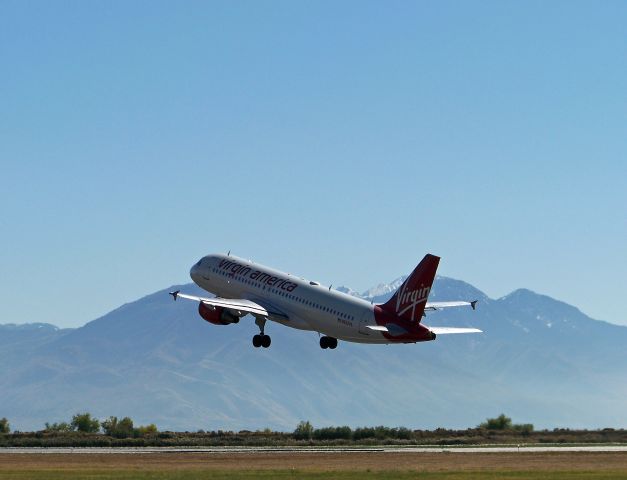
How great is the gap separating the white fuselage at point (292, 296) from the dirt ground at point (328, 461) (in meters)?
12.5

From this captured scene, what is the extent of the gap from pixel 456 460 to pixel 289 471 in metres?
15.7

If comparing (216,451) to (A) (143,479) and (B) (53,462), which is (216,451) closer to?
(B) (53,462)

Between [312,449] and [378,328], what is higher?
[378,328]

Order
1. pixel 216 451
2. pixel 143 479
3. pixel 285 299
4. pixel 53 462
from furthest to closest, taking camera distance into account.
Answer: pixel 285 299 < pixel 216 451 < pixel 53 462 < pixel 143 479

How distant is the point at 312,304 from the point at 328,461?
23.0 meters

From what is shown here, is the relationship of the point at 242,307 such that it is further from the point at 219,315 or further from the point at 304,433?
the point at 304,433

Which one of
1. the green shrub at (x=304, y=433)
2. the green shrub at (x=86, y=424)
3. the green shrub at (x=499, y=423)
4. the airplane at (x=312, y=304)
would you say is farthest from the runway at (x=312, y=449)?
the green shrub at (x=86, y=424)

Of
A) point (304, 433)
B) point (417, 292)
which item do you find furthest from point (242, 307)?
point (304, 433)

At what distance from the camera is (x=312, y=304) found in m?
118

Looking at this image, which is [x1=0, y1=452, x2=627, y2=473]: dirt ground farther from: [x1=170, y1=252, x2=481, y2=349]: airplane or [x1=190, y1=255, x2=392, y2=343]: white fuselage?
[x1=190, y1=255, x2=392, y2=343]: white fuselage

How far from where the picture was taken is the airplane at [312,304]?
111875 millimetres

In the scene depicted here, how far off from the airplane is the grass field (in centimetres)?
1216

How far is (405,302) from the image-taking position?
113 m

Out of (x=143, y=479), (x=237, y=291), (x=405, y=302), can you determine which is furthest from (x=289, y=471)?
(x=237, y=291)
